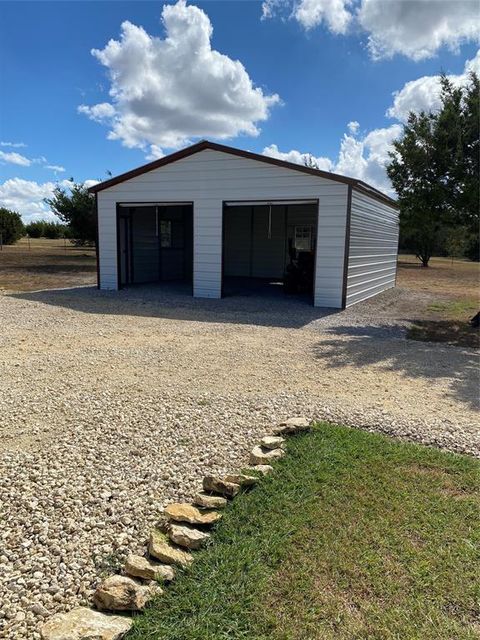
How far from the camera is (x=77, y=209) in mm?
25125

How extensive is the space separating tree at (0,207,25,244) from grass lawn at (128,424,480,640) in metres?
41.1

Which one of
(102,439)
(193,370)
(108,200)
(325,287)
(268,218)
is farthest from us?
(268,218)

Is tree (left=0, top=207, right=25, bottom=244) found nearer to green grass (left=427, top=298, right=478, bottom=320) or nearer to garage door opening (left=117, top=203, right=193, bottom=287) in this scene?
garage door opening (left=117, top=203, right=193, bottom=287)

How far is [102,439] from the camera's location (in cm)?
354

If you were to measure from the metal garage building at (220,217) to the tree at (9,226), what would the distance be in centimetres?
2871

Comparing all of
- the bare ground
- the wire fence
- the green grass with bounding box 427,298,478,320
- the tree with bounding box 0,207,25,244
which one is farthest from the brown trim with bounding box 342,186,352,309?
the tree with bounding box 0,207,25,244

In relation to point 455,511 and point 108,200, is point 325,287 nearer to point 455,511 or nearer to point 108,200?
point 108,200

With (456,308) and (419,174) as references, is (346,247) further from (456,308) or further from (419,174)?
(456,308)

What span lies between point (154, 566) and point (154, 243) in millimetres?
13898

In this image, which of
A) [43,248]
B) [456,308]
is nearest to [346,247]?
[456,308]

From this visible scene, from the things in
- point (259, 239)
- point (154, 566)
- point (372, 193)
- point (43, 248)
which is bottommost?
point (154, 566)

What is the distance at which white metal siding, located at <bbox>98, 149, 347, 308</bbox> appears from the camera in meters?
10.3

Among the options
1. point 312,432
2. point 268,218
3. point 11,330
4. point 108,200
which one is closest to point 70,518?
point 312,432

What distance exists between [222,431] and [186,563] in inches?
62.2
